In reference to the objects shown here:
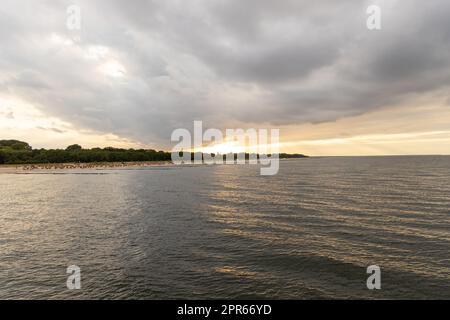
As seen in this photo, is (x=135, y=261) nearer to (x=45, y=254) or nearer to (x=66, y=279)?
(x=66, y=279)

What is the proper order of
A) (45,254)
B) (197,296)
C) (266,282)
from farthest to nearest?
(45,254)
(266,282)
(197,296)

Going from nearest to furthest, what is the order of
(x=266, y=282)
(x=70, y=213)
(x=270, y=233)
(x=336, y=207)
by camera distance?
(x=266, y=282) → (x=270, y=233) → (x=70, y=213) → (x=336, y=207)

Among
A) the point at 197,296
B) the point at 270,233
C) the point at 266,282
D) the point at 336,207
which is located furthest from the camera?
the point at 336,207

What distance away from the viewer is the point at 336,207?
4341 centimetres

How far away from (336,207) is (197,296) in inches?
1301

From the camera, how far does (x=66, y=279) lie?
62.2ft

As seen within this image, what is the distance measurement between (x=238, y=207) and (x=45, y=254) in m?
28.4
